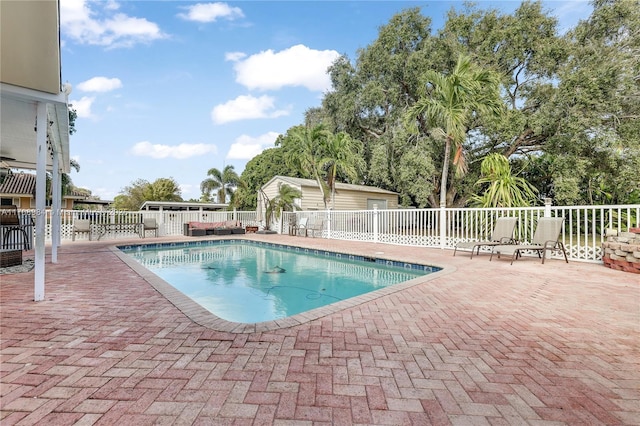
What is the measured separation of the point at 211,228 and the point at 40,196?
1178cm

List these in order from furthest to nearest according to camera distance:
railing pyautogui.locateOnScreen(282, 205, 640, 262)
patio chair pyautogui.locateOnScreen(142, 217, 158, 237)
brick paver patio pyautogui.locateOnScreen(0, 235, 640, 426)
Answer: patio chair pyautogui.locateOnScreen(142, 217, 158, 237), railing pyautogui.locateOnScreen(282, 205, 640, 262), brick paver patio pyautogui.locateOnScreen(0, 235, 640, 426)

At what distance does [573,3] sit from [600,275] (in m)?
16.2

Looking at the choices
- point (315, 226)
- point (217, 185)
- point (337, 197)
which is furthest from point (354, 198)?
point (217, 185)

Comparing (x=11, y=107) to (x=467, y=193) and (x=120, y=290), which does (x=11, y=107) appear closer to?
(x=120, y=290)

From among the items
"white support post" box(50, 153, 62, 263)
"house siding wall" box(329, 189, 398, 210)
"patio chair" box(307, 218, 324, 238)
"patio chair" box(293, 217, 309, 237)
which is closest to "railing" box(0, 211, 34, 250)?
"white support post" box(50, 153, 62, 263)

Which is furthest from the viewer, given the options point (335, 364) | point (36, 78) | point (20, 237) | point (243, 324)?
point (20, 237)

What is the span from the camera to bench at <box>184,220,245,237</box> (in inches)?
586

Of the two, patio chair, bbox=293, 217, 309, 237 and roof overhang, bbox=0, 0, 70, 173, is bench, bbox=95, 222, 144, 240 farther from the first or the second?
roof overhang, bbox=0, 0, 70, 173

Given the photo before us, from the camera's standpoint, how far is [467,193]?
17.7m

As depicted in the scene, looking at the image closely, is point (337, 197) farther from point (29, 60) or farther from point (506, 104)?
point (29, 60)

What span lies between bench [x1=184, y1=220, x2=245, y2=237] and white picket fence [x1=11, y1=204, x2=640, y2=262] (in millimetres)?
1197

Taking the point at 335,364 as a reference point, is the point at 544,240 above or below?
above

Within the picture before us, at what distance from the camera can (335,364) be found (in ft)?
7.44

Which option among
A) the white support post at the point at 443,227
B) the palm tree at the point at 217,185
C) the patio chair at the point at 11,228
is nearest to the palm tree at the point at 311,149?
the white support post at the point at 443,227
